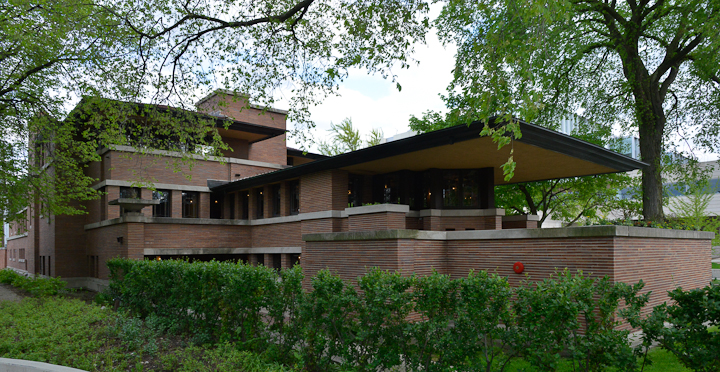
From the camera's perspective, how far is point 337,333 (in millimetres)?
7535

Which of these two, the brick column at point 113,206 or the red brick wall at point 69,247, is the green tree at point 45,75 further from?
the red brick wall at point 69,247

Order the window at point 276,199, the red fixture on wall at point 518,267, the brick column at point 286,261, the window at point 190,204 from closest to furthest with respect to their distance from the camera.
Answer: the red fixture on wall at point 518,267 < the brick column at point 286,261 < the window at point 276,199 < the window at point 190,204

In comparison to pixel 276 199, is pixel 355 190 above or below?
above

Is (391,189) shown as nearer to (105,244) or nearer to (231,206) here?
(231,206)

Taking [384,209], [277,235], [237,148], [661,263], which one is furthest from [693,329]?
[237,148]

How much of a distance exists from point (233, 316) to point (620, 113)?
65.8 feet

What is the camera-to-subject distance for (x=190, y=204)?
2459 cm

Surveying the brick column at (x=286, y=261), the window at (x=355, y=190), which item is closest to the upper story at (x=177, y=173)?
the window at (x=355, y=190)

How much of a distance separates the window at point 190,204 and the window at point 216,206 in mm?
1310

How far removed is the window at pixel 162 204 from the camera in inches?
923

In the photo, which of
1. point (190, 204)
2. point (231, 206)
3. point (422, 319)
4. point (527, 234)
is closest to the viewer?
point (422, 319)

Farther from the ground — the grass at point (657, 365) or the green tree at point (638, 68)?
the green tree at point (638, 68)

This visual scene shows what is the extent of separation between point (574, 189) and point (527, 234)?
1698 centimetres

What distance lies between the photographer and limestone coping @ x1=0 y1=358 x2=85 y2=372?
24.1ft
